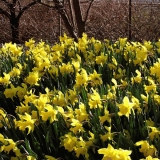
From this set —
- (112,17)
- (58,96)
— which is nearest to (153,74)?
(58,96)

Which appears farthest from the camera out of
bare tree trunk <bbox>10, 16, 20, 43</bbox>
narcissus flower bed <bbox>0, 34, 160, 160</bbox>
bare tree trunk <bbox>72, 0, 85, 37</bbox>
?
bare tree trunk <bbox>10, 16, 20, 43</bbox>

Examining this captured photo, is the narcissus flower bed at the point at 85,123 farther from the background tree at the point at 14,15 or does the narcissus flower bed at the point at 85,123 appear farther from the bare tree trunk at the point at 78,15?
the background tree at the point at 14,15

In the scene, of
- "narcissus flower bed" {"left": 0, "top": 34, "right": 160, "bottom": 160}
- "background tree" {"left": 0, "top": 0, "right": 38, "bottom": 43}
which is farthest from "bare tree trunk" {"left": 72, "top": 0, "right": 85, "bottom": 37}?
"background tree" {"left": 0, "top": 0, "right": 38, "bottom": 43}

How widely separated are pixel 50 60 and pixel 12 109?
0.70 m

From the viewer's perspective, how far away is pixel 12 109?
2805 millimetres

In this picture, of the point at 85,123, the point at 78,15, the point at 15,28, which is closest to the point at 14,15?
the point at 15,28

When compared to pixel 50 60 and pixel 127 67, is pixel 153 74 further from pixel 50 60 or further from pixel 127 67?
pixel 50 60

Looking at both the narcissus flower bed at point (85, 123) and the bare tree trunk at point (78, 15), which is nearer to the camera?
the narcissus flower bed at point (85, 123)

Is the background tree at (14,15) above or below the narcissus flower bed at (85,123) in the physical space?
above

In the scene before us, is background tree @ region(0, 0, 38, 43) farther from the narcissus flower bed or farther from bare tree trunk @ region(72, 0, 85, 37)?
the narcissus flower bed

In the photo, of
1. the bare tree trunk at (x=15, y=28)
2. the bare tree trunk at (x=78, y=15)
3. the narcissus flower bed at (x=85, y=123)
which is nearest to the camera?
the narcissus flower bed at (x=85, y=123)

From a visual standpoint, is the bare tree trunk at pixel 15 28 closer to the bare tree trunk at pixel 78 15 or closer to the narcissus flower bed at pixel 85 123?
the bare tree trunk at pixel 78 15

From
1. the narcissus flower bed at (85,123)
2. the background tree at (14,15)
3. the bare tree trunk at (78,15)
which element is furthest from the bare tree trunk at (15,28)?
the narcissus flower bed at (85,123)

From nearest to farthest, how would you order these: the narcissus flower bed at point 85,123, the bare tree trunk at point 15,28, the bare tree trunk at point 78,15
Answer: the narcissus flower bed at point 85,123, the bare tree trunk at point 78,15, the bare tree trunk at point 15,28
